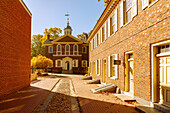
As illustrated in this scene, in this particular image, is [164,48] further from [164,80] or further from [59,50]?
[59,50]

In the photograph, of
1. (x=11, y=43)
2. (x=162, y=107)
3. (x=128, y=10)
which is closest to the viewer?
(x=162, y=107)

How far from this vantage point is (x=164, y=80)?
17.6 ft

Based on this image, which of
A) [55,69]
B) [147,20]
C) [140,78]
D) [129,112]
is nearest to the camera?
[129,112]

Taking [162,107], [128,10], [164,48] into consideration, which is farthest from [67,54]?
[162,107]

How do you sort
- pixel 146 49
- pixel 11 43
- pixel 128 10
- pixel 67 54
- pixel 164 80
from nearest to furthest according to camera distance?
pixel 164 80
pixel 146 49
pixel 128 10
pixel 11 43
pixel 67 54

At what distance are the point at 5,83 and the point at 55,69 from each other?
29.5 meters

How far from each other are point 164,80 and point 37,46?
2046 inches

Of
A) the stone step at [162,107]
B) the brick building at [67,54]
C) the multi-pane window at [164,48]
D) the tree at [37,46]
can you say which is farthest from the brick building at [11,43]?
the tree at [37,46]

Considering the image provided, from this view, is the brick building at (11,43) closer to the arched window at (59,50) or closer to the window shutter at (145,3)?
the window shutter at (145,3)

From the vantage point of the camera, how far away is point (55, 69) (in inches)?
1485

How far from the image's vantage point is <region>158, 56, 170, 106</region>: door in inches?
205

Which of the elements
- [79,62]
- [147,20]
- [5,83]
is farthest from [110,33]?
[79,62]

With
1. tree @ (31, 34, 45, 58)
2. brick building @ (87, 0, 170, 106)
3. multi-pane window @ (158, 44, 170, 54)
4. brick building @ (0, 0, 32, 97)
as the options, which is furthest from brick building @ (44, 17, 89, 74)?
multi-pane window @ (158, 44, 170, 54)

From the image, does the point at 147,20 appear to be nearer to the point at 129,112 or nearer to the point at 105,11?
the point at 129,112
